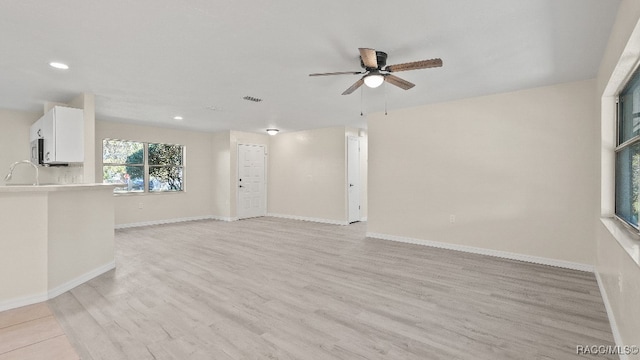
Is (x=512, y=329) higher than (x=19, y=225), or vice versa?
(x=19, y=225)

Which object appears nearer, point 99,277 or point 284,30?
point 284,30

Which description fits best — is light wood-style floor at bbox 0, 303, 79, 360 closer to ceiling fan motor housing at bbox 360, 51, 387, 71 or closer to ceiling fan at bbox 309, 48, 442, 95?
ceiling fan at bbox 309, 48, 442, 95

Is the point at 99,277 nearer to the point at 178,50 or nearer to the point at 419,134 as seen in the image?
the point at 178,50

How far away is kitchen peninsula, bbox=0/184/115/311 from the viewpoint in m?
2.62

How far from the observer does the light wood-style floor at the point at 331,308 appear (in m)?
2.01

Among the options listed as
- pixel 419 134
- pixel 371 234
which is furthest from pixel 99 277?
pixel 419 134

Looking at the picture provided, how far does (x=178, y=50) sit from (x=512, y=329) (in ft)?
12.3

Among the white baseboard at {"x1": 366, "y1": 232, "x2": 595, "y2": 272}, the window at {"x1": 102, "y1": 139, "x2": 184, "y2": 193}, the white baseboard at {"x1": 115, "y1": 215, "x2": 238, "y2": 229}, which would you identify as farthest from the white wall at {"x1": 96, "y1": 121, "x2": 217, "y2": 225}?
the white baseboard at {"x1": 366, "y1": 232, "x2": 595, "y2": 272}

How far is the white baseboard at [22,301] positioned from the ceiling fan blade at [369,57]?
145 inches

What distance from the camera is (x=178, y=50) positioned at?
2799 mm

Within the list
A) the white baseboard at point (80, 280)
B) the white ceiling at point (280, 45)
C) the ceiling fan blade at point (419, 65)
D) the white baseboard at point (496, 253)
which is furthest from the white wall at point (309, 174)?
the white baseboard at point (80, 280)

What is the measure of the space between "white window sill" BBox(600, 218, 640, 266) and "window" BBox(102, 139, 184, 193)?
7.62 m

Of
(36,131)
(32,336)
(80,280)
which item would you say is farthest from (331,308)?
(36,131)

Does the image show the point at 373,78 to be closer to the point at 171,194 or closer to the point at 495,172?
the point at 495,172
